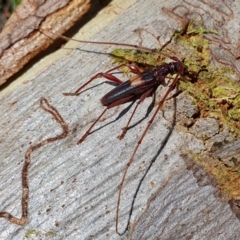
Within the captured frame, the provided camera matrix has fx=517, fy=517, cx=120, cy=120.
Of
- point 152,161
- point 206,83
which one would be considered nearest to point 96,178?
point 152,161

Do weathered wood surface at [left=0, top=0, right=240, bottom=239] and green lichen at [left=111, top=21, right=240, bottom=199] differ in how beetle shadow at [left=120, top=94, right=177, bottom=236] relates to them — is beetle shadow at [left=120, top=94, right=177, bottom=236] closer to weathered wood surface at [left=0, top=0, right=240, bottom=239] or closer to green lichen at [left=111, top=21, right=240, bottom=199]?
weathered wood surface at [left=0, top=0, right=240, bottom=239]

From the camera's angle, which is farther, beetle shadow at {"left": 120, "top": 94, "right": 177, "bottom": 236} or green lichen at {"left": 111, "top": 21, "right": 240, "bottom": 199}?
green lichen at {"left": 111, "top": 21, "right": 240, "bottom": 199}

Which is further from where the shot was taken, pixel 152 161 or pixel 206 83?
pixel 206 83

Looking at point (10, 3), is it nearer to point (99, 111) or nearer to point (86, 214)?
point (99, 111)

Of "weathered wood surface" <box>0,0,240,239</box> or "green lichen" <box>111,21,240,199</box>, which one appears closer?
"weathered wood surface" <box>0,0,240,239</box>

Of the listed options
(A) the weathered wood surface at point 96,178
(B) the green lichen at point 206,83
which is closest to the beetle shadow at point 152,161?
(A) the weathered wood surface at point 96,178

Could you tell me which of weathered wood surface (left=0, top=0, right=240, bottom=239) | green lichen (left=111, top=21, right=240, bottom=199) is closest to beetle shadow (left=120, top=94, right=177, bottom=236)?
weathered wood surface (left=0, top=0, right=240, bottom=239)

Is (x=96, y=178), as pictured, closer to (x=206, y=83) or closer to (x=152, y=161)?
(x=152, y=161)

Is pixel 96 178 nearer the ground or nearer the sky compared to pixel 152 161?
nearer the sky

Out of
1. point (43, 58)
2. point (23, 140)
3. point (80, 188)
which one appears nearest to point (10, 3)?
point (43, 58)

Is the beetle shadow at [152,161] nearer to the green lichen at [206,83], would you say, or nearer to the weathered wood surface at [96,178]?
the weathered wood surface at [96,178]
